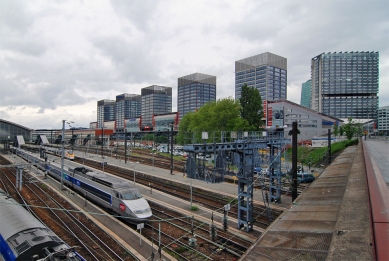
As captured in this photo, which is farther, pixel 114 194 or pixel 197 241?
pixel 114 194

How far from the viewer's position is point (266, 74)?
4825 inches

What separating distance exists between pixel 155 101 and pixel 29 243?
176226 millimetres

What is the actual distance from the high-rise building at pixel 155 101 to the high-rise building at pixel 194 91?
527 inches

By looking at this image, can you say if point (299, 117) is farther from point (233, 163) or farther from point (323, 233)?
point (323, 233)

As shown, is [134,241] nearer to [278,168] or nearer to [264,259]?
[264,259]

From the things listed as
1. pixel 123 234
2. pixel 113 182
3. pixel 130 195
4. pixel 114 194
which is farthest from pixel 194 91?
pixel 123 234

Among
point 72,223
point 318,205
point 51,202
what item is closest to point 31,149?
point 51,202

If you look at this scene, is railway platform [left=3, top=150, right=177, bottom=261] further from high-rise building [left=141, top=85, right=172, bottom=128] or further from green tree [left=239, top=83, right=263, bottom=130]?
high-rise building [left=141, top=85, right=172, bottom=128]

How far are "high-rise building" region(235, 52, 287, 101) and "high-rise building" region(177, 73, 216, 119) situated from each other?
41080 millimetres

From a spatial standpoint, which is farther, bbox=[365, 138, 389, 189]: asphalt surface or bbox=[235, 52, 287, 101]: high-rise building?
bbox=[235, 52, 287, 101]: high-rise building

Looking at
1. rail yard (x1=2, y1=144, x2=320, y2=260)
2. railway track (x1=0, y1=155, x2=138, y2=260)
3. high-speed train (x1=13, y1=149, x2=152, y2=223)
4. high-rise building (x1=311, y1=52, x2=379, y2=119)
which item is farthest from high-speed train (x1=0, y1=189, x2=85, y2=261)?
high-rise building (x1=311, y1=52, x2=379, y2=119)

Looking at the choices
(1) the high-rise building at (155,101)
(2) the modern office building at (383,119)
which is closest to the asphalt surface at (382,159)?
(2) the modern office building at (383,119)

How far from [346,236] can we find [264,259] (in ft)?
9.58

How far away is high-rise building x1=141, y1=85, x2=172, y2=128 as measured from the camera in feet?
601
